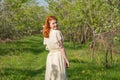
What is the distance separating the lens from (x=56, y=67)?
984 centimetres

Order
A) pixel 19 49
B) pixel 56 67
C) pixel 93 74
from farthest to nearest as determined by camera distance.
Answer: pixel 19 49 < pixel 93 74 < pixel 56 67

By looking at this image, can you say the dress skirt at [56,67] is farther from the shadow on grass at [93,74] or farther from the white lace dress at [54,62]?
the shadow on grass at [93,74]

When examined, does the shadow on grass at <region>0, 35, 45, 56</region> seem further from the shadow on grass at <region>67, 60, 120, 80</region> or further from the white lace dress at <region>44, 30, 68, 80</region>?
the white lace dress at <region>44, 30, 68, 80</region>

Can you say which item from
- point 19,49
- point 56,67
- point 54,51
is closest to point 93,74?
point 56,67

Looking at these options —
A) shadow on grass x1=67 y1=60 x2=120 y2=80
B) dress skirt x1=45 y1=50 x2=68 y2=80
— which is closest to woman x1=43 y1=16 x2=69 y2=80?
dress skirt x1=45 y1=50 x2=68 y2=80

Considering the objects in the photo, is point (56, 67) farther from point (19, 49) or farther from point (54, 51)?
point (19, 49)

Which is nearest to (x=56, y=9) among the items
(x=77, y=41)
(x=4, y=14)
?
(x=77, y=41)

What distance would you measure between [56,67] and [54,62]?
15 centimetres

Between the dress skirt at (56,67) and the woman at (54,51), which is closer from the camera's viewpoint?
the woman at (54,51)

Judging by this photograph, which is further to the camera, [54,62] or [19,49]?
[19,49]

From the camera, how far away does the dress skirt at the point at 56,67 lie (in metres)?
9.72

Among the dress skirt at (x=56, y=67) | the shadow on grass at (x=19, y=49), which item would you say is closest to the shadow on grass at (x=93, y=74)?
the dress skirt at (x=56, y=67)

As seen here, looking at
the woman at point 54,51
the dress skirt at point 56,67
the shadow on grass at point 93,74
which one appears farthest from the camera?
the shadow on grass at point 93,74

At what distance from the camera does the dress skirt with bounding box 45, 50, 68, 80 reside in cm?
972
